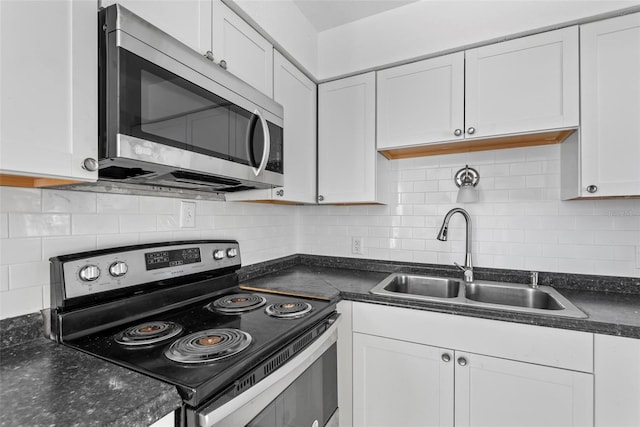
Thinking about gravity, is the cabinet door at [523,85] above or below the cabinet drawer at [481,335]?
above

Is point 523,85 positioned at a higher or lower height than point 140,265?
higher

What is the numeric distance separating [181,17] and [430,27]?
4.38 feet

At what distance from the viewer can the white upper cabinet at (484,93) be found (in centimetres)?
148

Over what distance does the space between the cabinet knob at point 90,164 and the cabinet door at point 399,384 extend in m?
1.32

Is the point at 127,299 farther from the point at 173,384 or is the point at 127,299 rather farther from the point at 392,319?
the point at 392,319

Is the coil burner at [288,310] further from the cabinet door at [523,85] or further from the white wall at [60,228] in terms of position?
the cabinet door at [523,85]

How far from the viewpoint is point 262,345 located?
93cm

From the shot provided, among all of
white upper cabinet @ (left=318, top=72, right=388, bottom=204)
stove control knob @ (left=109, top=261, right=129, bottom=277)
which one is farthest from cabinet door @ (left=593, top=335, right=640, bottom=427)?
stove control knob @ (left=109, top=261, right=129, bottom=277)

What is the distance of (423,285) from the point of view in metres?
1.99

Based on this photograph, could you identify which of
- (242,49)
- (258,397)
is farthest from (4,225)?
(242,49)

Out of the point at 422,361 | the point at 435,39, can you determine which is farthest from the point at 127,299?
the point at 435,39

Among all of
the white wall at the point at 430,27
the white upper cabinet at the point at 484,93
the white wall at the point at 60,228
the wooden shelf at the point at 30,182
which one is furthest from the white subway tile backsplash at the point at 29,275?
the white wall at the point at 430,27

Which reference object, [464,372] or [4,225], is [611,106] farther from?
[4,225]

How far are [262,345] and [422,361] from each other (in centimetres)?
87
